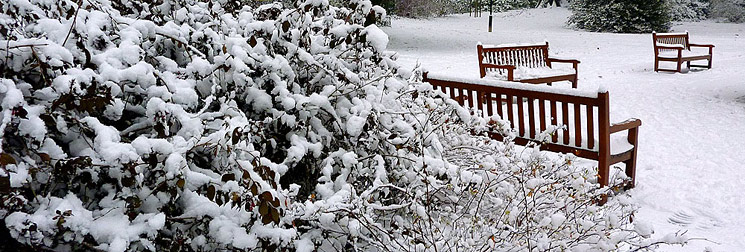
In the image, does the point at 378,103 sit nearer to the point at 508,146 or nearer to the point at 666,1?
the point at 508,146

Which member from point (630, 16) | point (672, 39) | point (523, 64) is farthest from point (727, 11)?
point (523, 64)

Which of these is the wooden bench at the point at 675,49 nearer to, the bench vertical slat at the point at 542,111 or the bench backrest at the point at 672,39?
the bench backrest at the point at 672,39

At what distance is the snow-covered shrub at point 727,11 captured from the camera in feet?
98.2

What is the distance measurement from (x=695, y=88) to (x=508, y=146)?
28.0 feet

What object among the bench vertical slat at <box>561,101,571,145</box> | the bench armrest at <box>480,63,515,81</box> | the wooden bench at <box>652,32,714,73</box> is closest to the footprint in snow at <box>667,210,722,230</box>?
the bench vertical slat at <box>561,101,571,145</box>

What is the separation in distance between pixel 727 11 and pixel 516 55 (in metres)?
29.2

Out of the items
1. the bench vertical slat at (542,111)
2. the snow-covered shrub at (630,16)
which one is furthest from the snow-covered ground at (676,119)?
the snow-covered shrub at (630,16)

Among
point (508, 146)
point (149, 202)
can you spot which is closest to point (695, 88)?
point (508, 146)

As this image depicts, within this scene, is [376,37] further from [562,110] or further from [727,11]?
[727,11]

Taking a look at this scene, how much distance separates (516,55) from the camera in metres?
9.23

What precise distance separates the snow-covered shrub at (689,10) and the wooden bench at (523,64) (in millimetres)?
25696

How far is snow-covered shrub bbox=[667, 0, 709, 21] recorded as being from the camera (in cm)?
3144

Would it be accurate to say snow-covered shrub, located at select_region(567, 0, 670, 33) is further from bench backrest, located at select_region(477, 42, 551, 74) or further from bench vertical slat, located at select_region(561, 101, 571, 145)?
bench vertical slat, located at select_region(561, 101, 571, 145)

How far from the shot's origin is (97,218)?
170 cm
